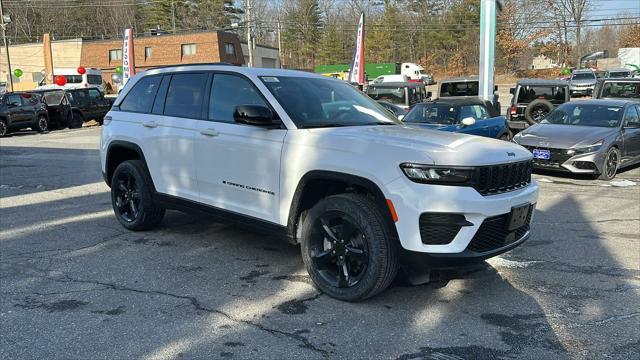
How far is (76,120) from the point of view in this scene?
→ 24.4 meters

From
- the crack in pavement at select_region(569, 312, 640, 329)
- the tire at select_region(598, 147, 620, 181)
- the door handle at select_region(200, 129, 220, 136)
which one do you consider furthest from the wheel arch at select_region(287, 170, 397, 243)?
the tire at select_region(598, 147, 620, 181)

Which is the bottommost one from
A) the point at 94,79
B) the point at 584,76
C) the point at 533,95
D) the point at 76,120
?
the point at 76,120

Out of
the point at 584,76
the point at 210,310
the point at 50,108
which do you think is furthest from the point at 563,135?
the point at 584,76

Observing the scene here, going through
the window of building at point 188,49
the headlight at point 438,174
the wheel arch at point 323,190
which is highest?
the window of building at point 188,49

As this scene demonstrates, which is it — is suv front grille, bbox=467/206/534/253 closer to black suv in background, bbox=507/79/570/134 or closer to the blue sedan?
the blue sedan

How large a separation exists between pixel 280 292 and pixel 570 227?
13.2 feet

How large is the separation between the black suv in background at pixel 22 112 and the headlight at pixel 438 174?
2166 cm

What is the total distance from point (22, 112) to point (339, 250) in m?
21.4

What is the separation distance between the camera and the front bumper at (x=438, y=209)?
11.8ft

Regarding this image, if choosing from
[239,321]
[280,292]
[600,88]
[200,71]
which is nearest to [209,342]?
[239,321]

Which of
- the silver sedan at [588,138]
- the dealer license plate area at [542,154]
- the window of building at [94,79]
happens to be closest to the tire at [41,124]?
the silver sedan at [588,138]

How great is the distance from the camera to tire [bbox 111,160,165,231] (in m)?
5.88

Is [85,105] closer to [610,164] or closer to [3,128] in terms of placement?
[3,128]

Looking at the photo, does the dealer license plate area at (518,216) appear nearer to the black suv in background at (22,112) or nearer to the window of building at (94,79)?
the black suv in background at (22,112)
